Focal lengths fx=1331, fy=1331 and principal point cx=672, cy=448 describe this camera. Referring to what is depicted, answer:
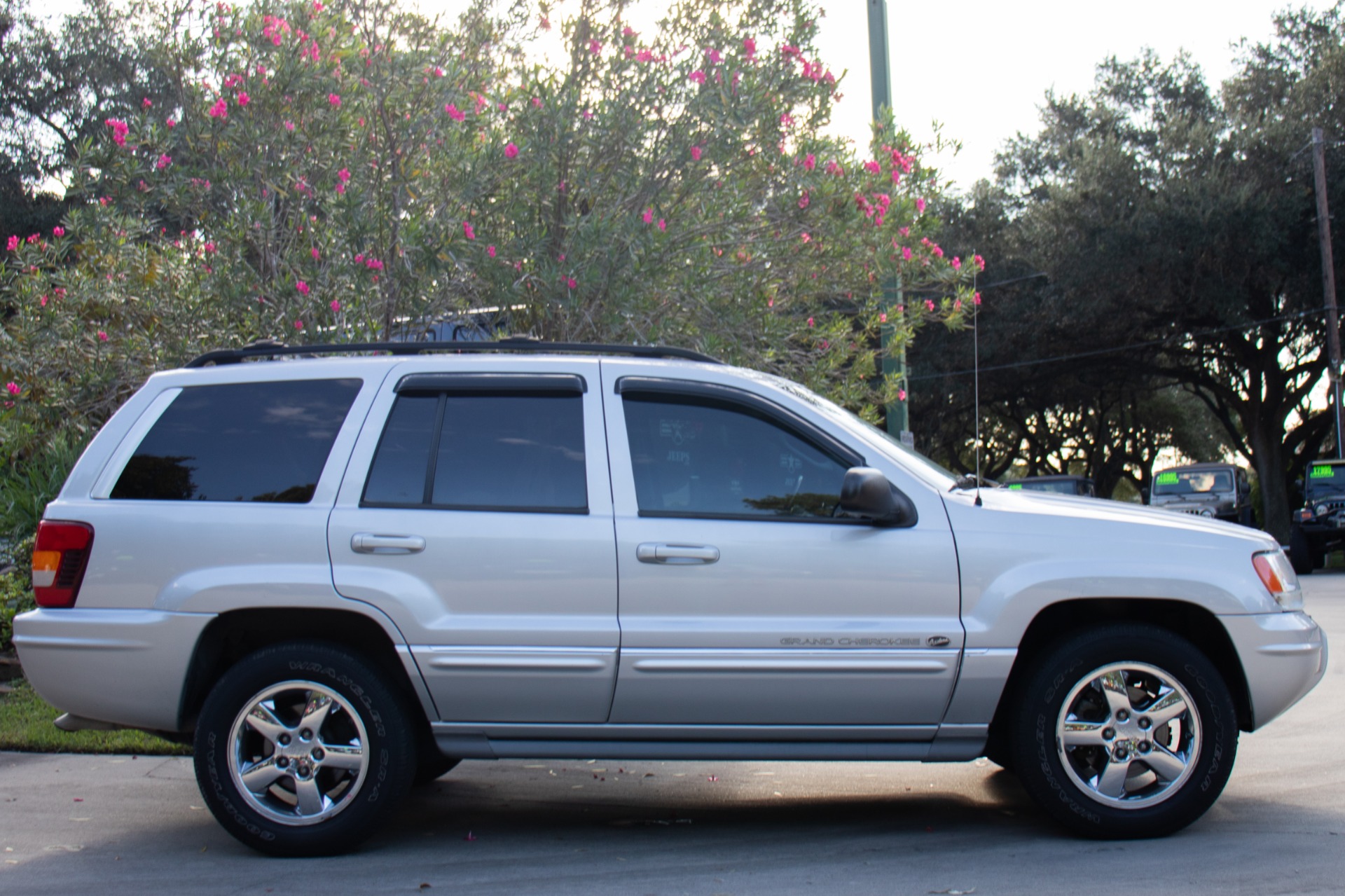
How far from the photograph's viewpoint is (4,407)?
906 centimetres

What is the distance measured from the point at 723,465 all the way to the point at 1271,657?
2.20 metres

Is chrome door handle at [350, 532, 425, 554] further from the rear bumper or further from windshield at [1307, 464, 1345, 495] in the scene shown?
windshield at [1307, 464, 1345, 495]

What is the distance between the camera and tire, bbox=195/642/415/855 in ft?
16.4

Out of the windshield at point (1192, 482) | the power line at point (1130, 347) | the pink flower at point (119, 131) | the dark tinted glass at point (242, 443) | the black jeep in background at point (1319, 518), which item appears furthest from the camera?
the power line at point (1130, 347)

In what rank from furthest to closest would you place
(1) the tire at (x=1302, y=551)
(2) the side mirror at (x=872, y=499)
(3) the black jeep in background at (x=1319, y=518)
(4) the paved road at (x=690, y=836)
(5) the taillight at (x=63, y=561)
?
(1) the tire at (x=1302, y=551), (3) the black jeep in background at (x=1319, y=518), (5) the taillight at (x=63, y=561), (2) the side mirror at (x=872, y=499), (4) the paved road at (x=690, y=836)

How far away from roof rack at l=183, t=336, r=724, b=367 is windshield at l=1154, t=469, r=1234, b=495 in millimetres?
23325

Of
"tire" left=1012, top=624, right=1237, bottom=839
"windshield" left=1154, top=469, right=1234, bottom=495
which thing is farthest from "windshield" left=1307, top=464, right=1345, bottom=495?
"tire" left=1012, top=624, right=1237, bottom=839

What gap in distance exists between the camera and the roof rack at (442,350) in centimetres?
538

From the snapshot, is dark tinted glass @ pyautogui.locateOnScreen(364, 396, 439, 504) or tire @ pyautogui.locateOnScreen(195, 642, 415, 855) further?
dark tinted glass @ pyautogui.locateOnScreen(364, 396, 439, 504)

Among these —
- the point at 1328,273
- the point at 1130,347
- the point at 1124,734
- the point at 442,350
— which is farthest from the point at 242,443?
the point at 1130,347

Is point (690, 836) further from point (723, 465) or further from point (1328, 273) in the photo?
point (1328, 273)

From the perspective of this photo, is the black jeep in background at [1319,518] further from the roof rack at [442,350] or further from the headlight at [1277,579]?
the roof rack at [442,350]

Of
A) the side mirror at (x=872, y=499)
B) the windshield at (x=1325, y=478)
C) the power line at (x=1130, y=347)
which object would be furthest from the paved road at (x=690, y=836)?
the power line at (x=1130, y=347)

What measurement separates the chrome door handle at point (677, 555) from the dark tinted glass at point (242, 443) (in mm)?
1330
